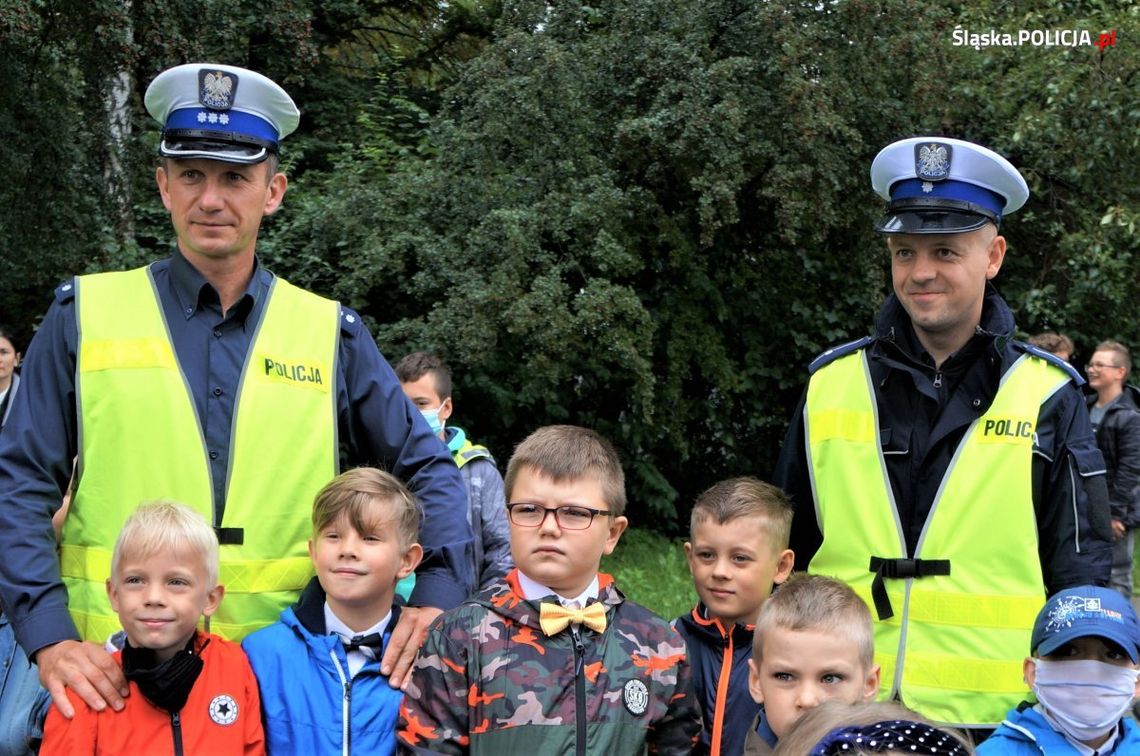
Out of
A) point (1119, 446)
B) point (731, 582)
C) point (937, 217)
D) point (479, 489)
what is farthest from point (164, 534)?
point (1119, 446)

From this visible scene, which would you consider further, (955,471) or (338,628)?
(955,471)

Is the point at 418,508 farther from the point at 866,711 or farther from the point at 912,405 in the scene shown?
the point at 866,711

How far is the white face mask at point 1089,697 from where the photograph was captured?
3365 mm

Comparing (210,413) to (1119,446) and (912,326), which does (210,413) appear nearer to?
(912,326)

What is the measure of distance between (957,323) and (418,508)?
1.57 m

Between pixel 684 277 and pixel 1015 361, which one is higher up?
pixel 684 277

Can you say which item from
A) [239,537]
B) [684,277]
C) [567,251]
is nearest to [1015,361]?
[239,537]

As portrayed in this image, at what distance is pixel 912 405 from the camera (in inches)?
146

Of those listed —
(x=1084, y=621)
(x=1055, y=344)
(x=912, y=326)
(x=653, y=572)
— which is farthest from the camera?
(x=653, y=572)

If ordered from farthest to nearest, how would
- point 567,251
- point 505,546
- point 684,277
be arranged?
point 684,277 < point 567,251 < point 505,546

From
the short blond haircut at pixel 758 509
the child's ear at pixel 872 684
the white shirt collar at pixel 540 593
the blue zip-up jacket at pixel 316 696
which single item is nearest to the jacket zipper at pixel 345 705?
the blue zip-up jacket at pixel 316 696

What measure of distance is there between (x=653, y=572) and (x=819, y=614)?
7855 mm

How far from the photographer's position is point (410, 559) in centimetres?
361

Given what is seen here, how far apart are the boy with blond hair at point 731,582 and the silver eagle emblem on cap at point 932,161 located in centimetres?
102
